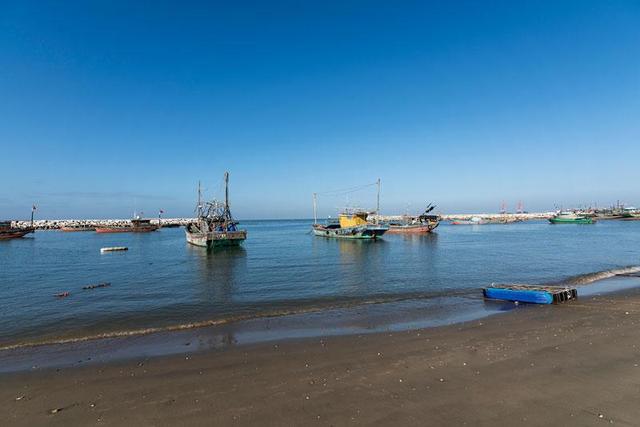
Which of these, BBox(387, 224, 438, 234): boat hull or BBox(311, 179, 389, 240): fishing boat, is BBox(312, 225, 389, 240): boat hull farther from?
BBox(387, 224, 438, 234): boat hull

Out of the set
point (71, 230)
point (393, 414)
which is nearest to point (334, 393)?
Answer: point (393, 414)

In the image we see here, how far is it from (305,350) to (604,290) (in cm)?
1744

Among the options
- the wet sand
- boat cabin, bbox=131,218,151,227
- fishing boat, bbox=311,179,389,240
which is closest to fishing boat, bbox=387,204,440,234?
fishing boat, bbox=311,179,389,240

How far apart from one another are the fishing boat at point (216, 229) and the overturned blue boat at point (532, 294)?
37181mm

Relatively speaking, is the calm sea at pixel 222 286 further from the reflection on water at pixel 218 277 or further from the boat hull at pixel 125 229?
the boat hull at pixel 125 229

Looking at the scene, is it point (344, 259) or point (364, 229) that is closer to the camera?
point (344, 259)

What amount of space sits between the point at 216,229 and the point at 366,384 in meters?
47.6

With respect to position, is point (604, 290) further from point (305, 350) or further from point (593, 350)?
point (305, 350)

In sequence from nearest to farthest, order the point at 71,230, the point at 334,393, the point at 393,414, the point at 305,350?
the point at 393,414 → the point at 334,393 → the point at 305,350 → the point at 71,230

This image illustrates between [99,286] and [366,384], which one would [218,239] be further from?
[366,384]

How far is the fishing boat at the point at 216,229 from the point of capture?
48.1m

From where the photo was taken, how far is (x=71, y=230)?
386 feet

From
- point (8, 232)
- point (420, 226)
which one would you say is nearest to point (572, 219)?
point (420, 226)

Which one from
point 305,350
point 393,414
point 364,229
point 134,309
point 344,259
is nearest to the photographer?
point 393,414
